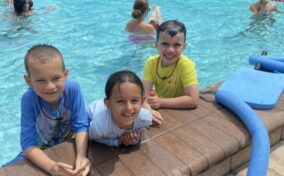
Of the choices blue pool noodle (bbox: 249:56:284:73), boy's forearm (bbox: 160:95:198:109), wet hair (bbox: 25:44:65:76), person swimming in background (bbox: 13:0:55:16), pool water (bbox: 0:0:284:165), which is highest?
wet hair (bbox: 25:44:65:76)

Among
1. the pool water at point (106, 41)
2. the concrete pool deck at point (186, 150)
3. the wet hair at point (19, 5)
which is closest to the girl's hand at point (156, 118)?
the concrete pool deck at point (186, 150)

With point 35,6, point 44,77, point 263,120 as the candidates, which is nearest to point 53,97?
point 44,77

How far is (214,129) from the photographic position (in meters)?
2.82

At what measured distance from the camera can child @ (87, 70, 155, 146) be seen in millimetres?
2201

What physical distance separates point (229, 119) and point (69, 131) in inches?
56.6

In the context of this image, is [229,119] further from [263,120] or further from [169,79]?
[169,79]

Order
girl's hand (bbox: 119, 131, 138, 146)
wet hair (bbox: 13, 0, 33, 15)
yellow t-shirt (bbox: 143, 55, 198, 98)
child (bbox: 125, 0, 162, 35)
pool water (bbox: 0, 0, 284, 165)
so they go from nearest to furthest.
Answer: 1. girl's hand (bbox: 119, 131, 138, 146)
2. yellow t-shirt (bbox: 143, 55, 198, 98)
3. pool water (bbox: 0, 0, 284, 165)
4. child (bbox: 125, 0, 162, 35)
5. wet hair (bbox: 13, 0, 33, 15)

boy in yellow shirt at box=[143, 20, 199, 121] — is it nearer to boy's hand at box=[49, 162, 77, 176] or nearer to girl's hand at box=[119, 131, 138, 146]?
girl's hand at box=[119, 131, 138, 146]

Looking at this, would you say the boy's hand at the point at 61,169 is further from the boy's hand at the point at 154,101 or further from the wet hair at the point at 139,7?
the wet hair at the point at 139,7

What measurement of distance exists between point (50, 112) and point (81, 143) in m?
0.37

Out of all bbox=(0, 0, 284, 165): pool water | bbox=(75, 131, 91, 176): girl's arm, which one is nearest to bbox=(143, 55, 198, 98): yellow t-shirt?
bbox=(75, 131, 91, 176): girl's arm

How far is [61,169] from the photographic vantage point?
2246mm

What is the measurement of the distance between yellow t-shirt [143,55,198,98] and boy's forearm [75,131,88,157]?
104 centimetres

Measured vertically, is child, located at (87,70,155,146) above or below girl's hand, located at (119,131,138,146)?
above
